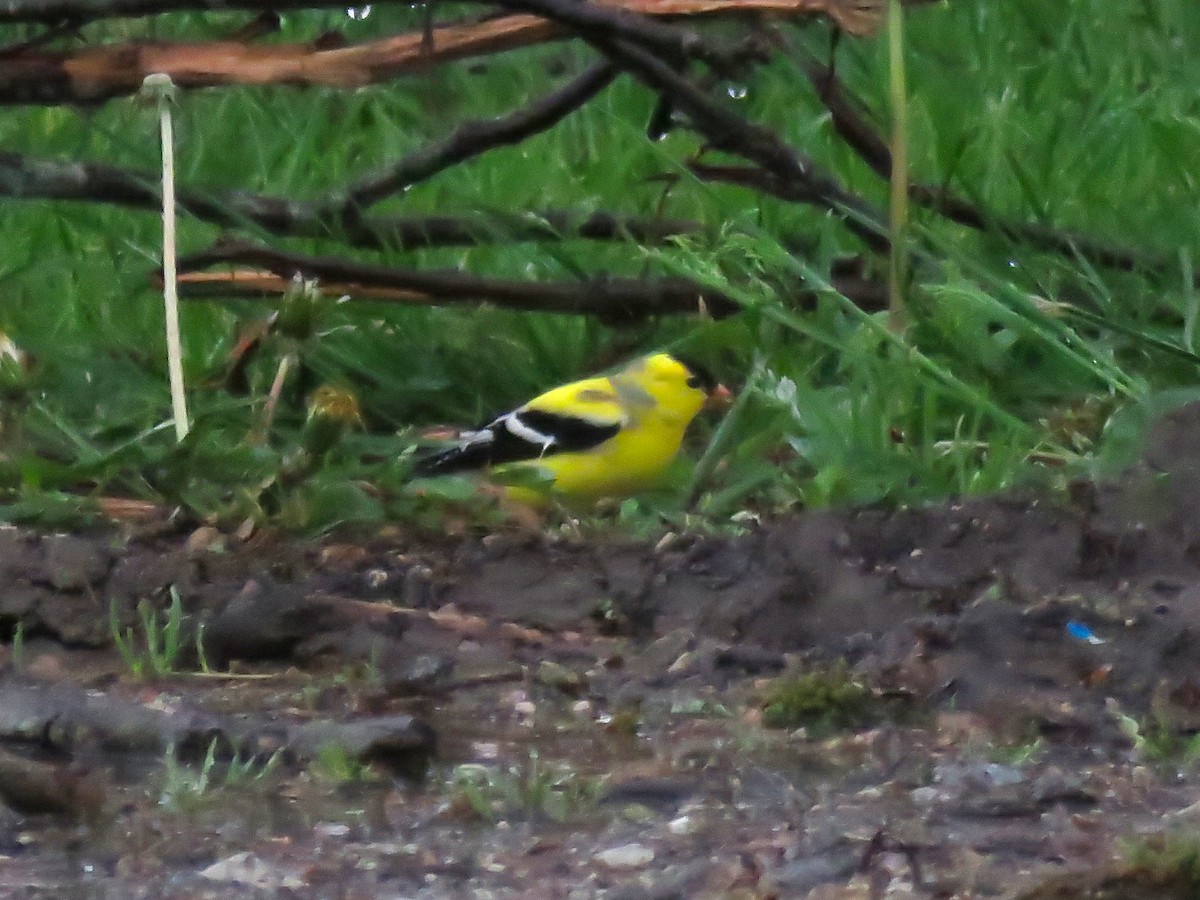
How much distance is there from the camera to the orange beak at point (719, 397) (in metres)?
5.44

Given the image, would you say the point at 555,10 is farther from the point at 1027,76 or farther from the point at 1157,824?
the point at 1027,76

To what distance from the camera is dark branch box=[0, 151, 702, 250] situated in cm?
Answer: 478

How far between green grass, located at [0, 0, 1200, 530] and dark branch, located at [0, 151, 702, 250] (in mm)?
90

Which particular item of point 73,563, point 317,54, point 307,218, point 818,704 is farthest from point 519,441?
point 818,704

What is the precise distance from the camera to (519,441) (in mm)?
5082

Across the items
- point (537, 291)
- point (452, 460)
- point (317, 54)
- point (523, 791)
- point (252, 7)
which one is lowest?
point (452, 460)

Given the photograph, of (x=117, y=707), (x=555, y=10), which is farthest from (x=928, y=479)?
(x=117, y=707)

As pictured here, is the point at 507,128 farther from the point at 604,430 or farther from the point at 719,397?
the point at 719,397

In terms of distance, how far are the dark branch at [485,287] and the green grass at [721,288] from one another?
82mm

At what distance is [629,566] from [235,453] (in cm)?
86

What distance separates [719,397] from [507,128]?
3.60 ft

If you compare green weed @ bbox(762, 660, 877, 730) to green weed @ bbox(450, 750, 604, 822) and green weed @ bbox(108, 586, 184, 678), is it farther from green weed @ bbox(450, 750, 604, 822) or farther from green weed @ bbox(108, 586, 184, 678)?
green weed @ bbox(108, 586, 184, 678)

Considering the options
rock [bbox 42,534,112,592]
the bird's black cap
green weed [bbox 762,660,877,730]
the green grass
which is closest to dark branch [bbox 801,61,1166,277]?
the green grass

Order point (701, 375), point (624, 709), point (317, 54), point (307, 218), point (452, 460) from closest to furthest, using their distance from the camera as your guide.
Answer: point (624, 709)
point (317, 54)
point (452, 460)
point (307, 218)
point (701, 375)
